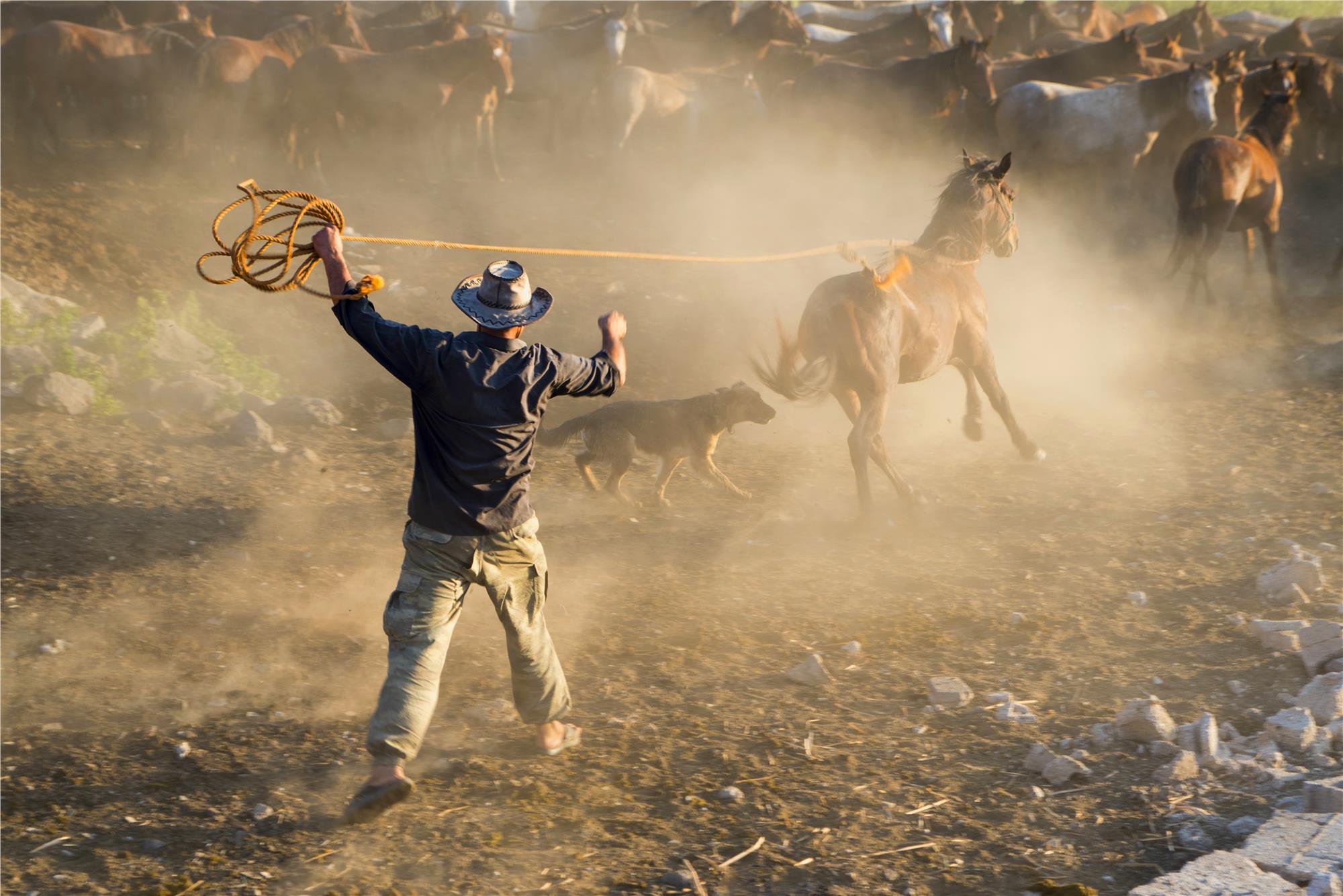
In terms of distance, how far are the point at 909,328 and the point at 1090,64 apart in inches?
536

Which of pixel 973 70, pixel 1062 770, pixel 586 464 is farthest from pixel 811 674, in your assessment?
pixel 973 70

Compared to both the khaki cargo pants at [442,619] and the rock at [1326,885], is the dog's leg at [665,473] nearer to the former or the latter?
the khaki cargo pants at [442,619]

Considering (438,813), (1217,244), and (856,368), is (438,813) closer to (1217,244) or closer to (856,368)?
(856,368)

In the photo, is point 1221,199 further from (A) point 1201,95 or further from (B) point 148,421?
(B) point 148,421

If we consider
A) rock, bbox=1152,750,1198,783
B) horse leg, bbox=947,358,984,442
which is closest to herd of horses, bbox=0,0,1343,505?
horse leg, bbox=947,358,984,442

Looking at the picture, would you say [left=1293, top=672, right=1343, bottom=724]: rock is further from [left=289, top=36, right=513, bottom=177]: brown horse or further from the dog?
[left=289, top=36, right=513, bottom=177]: brown horse

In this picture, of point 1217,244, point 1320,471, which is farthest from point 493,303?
point 1217,244

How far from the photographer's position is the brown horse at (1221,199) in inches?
500

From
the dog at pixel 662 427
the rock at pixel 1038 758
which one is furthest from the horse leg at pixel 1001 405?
the rock at pixel 1038 758

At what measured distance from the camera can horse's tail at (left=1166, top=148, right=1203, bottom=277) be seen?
41.9ft

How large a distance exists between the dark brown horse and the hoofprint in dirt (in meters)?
11.7

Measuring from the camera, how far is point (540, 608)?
443 centimetres

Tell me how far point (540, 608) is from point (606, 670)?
1138 millimetres

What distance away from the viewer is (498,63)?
679 inches
